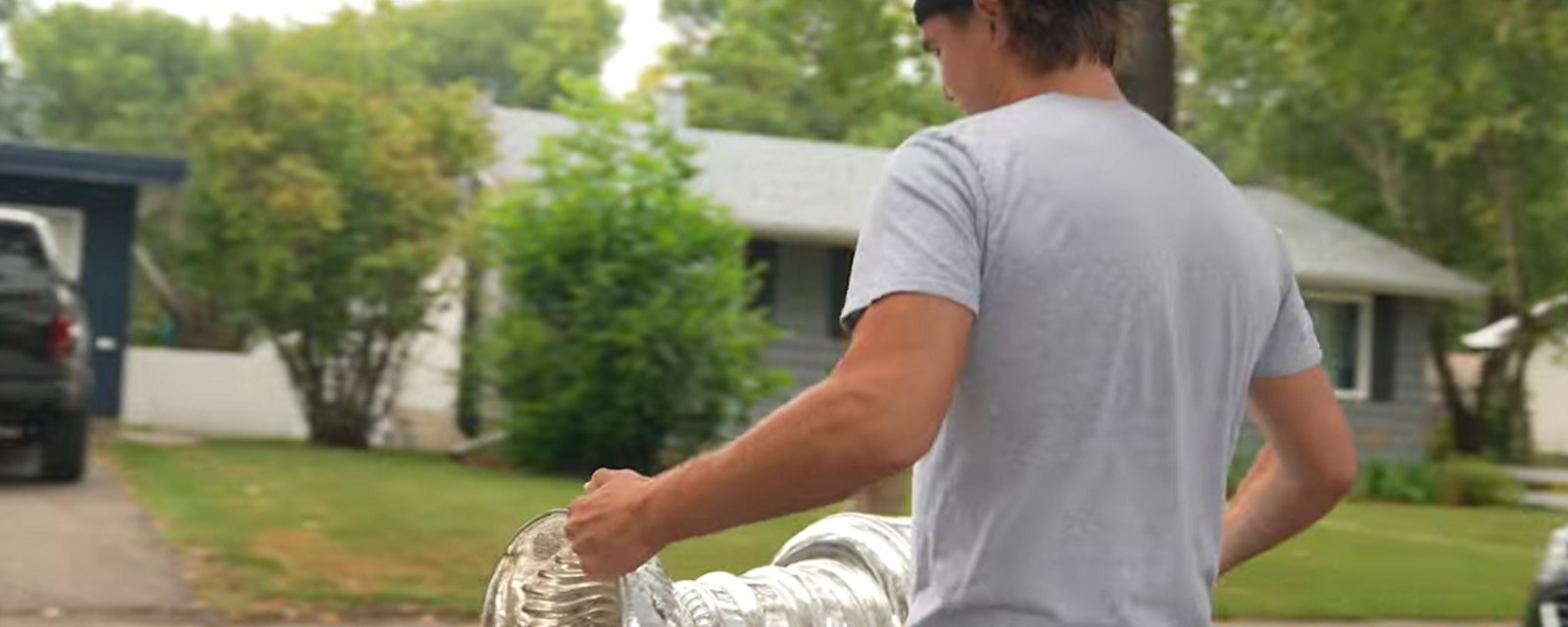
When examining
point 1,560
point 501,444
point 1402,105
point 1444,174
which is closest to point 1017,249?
point 1,560

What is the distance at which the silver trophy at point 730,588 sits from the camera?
7.50 ft

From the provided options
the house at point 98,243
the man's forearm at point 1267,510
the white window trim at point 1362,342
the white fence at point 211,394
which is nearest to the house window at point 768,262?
the white fence at point 211,394

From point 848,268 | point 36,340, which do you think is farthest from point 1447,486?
point 36,340

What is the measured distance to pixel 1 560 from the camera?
36.2 feet

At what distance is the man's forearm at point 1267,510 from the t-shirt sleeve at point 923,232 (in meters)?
0.69

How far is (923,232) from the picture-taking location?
82.3 inches

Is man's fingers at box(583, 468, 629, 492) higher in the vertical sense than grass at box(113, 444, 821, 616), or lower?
higher

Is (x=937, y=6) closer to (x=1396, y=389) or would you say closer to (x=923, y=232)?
(x=923, y=232)

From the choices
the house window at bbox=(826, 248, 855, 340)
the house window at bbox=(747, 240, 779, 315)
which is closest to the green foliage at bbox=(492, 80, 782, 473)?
the house window at bbox=(747, 240, 779, 315)

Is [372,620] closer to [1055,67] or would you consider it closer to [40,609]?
[40,609]

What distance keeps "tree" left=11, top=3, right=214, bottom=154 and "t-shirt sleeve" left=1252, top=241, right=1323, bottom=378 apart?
57.6 m

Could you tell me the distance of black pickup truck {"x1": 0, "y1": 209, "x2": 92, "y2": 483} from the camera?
45.6 ft

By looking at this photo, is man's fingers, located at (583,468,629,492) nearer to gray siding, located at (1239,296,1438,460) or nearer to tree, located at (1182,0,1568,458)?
tree, located at (1182,0,1568,458)

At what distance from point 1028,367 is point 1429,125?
2484 cm
